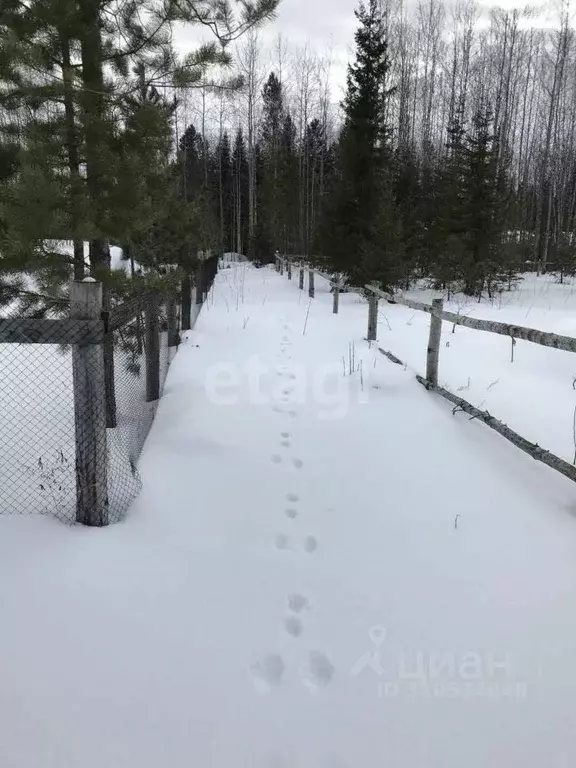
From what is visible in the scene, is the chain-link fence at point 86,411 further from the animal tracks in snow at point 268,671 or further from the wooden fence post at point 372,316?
the wooden fence post at point 372,316

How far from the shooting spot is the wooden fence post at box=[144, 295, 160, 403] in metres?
5.45

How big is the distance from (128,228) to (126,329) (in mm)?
909

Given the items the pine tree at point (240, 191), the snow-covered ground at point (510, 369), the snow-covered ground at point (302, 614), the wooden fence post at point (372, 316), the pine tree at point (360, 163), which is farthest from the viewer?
the pine tree at point (240, 191)

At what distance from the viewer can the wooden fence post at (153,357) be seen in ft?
17.9

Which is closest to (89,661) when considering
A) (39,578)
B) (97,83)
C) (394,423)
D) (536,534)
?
(39,578)

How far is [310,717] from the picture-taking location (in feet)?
6.91

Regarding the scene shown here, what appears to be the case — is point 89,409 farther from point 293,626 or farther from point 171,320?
point 171,320

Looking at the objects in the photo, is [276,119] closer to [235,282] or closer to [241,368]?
[235,282]

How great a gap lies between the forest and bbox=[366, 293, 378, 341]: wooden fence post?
336cm

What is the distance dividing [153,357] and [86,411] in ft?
8.32

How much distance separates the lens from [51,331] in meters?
Answer: 2.99

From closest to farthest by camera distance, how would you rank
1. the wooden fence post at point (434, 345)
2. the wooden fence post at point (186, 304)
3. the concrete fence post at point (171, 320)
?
the wooden fence post at point (434, 345)
the concrete fence post at point (171, 320)
the wooden fence post at point (186, 304)

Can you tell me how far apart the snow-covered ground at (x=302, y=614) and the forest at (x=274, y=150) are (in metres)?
2.35

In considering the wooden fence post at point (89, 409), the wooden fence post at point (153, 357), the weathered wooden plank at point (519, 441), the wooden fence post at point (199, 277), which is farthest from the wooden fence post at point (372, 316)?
the wooden fence post at point (89, 409)
